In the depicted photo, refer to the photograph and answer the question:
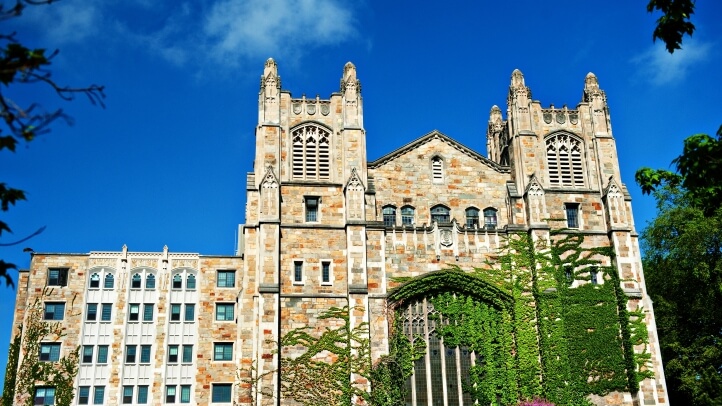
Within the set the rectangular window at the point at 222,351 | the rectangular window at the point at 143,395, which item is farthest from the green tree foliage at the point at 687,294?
the rectangular window at the point at 143,395

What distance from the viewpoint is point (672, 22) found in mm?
13875

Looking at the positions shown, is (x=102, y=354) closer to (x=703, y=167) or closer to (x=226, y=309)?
(x=226, y=309)

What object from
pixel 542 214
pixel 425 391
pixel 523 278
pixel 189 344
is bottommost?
pixel 425 391

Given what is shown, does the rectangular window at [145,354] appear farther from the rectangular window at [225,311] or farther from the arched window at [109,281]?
the rectangular window at [225,311]

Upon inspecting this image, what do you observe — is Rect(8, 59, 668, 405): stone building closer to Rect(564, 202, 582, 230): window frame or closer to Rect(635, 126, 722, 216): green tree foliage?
Rect(564, 202, 582, 230): window frame

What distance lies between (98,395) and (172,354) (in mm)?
3801

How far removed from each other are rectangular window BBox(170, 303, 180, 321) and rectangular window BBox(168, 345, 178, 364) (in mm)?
1366

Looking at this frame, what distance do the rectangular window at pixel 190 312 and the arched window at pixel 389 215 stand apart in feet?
33.7

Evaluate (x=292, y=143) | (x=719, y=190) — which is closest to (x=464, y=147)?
(x=292, y=143)

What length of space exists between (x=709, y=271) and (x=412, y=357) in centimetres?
1781

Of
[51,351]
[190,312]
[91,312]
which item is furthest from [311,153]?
[51,351]

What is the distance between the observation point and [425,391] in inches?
1469

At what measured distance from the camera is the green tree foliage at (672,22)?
A: 1380 centimetres

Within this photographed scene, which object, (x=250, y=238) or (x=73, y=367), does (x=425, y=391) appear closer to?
(x=250, y=238)
